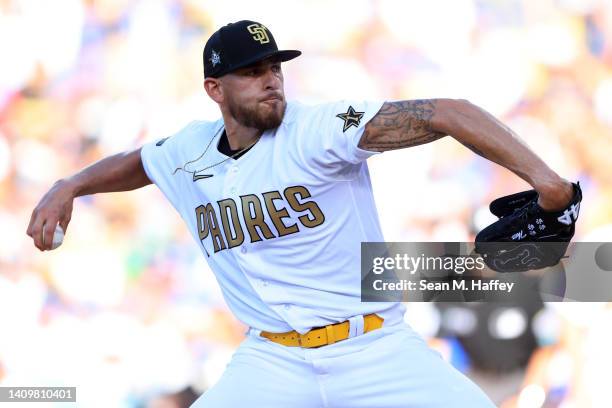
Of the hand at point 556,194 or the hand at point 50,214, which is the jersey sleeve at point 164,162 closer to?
the hand at point 50,214

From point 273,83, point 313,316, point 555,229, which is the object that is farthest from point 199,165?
point 555,229

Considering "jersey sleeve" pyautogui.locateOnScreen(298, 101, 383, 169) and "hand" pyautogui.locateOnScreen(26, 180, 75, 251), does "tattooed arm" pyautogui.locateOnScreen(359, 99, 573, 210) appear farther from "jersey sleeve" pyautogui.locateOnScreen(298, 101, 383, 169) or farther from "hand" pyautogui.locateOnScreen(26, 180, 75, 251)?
"hand" pyautogui.locateOnScreen(26, 180, 75, 251)

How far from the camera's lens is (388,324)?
9.45 feet

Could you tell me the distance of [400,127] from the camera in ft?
8.41

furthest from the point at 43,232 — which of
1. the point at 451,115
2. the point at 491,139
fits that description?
the point at 491,139

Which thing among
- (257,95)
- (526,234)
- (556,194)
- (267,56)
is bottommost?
(526,234)

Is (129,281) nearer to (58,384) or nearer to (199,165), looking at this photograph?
(58,384)

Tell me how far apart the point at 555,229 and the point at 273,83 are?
107 centimetres

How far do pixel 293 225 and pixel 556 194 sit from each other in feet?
2.92

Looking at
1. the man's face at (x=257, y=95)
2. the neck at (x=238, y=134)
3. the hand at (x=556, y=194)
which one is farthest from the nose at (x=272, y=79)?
the hand at (x=556, y=194)

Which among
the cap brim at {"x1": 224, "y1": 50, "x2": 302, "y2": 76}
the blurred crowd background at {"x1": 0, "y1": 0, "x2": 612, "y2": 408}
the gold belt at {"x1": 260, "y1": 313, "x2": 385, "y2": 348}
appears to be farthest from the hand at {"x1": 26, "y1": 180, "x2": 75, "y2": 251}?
the blurred crowd background at {"x1": 0, "y1": 0, "x2": 612, "y2": 408}

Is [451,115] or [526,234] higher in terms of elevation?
[451,115]

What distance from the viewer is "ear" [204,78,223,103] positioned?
3.13 m

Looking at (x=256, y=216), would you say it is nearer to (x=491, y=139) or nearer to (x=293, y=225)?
(x=293, y=225)
